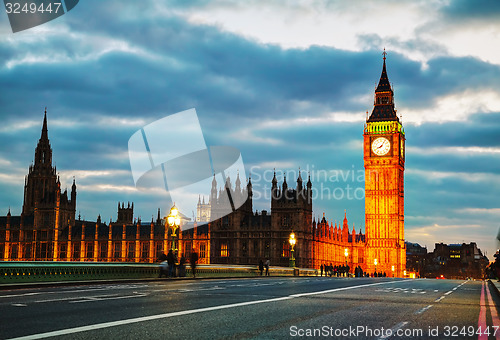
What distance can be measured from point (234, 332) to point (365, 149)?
12992cm

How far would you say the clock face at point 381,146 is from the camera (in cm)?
13462

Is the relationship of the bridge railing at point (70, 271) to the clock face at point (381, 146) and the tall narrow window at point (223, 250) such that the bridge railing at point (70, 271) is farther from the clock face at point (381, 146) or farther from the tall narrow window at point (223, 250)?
the clock face at point (381, 146)

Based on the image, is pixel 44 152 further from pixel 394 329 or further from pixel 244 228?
pixel 394 329

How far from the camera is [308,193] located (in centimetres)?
10000

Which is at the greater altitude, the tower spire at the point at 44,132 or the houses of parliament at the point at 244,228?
the tower spire at the point at 44,132

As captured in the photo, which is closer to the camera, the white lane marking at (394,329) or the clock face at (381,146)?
the white lane marking at (394,329)

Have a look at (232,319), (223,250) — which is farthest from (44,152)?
(232,319)

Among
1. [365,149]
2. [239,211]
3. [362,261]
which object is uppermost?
[365,149]

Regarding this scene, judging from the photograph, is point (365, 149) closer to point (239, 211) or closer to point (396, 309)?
point (239, 211)

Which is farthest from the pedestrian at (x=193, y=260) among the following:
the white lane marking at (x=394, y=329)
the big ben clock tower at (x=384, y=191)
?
the big ben clock tower at (x=384, y=191)

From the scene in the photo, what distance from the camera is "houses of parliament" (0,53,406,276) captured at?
324ft

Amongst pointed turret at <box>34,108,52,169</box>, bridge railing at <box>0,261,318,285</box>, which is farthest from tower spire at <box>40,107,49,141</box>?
bridge railing at <box>0,261,318,285</box>

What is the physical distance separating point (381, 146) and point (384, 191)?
1068cm

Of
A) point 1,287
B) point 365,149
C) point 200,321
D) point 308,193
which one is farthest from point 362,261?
point 200,321
